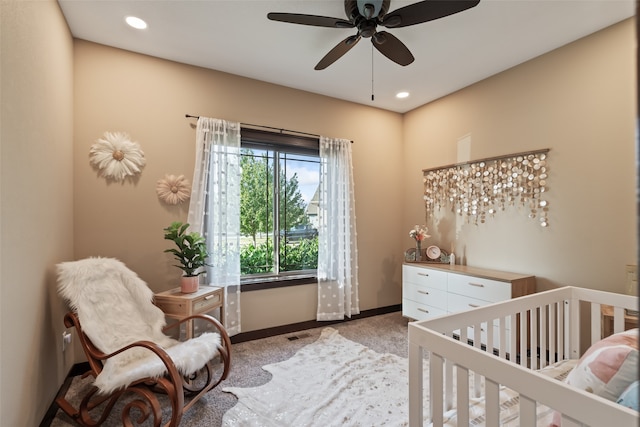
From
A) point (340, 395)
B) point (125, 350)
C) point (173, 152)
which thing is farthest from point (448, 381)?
point (173, 152)

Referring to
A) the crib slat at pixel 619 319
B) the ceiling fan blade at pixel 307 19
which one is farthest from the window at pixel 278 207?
the crib slat at pixel 619 319

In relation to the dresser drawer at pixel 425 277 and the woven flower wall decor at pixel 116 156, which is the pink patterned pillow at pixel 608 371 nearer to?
the dresser drawer at pixel 425 277

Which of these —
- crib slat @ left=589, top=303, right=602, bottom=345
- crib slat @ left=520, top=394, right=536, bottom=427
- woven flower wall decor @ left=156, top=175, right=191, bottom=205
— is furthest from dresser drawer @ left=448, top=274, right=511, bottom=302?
woven flower wall decor @ left=156, top=175, right=191, bottom=205

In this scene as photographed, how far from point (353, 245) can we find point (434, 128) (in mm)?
1859

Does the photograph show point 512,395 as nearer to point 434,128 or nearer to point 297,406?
point 297,406

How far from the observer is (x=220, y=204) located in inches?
116

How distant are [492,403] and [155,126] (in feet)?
10.3

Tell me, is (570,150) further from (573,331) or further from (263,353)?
(263,353)

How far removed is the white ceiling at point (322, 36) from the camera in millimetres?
2141

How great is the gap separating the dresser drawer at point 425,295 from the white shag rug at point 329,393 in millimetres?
842

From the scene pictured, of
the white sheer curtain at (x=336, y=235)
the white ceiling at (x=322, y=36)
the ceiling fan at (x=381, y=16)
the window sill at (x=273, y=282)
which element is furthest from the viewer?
the white sheer curtain at (x=336, y=235)

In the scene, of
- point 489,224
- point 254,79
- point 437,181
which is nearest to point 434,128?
point 437,181

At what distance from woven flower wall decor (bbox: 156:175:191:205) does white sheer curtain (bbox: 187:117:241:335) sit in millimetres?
81

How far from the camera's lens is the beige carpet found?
193 cm
